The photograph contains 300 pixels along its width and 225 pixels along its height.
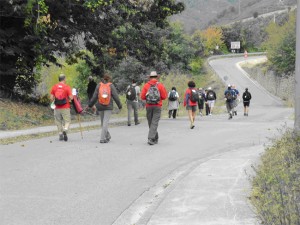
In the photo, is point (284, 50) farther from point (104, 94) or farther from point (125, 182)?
point (125, 182)

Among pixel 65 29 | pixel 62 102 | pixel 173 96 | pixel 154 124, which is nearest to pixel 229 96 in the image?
pixel 173 96

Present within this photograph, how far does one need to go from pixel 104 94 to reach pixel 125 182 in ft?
19.8

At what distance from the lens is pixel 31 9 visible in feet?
72.4

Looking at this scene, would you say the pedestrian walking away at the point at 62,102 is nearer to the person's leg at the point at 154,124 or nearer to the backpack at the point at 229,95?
the person's leg at the point at 154,124

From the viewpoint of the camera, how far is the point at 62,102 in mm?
15977

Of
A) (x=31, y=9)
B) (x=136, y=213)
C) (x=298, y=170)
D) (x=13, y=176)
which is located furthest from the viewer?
(x=31, y=9)

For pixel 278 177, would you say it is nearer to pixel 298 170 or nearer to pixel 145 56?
pixel 298 170

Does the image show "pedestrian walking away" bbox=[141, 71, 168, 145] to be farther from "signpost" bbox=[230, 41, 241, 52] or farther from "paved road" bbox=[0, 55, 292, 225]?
"signpost" bbox=[230, 41, 241, 52]

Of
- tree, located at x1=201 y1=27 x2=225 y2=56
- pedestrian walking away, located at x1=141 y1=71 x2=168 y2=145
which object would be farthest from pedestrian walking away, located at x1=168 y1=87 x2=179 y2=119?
tree, located at x1=201 y1=27 x2=225 y2=56

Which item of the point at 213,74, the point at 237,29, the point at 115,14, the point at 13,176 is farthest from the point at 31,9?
the point at 237,29

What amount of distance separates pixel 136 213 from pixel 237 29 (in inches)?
4350

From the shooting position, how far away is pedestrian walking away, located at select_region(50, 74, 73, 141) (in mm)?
15898

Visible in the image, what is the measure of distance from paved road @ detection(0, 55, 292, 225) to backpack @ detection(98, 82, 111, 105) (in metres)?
1.13

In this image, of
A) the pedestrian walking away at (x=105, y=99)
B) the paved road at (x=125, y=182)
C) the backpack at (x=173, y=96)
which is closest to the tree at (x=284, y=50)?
the backpack at (x=173, y=96)
